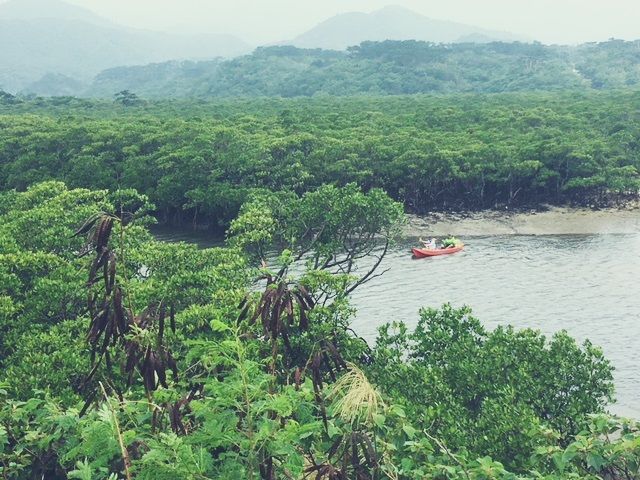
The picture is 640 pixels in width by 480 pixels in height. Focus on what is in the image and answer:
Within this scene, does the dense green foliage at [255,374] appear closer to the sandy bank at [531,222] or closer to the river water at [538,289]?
the river water at [538,289]

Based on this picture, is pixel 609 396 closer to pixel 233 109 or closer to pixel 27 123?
pixel 27 123

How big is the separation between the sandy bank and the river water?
149cm

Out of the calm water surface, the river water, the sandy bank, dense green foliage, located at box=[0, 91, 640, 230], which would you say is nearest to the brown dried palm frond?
the river water

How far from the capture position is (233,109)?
97.6 metres

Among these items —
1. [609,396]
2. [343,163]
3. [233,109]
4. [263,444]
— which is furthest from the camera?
[233,109]

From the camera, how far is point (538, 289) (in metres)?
32.7

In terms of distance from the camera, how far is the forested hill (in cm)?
14312

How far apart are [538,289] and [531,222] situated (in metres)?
15.1

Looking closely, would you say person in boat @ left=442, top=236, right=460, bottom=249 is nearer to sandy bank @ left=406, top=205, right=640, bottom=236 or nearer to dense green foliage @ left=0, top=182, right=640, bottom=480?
sandy bank @ left=406, top=205, right=640, bottom=236

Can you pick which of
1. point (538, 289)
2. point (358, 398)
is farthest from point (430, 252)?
point (358, 398)

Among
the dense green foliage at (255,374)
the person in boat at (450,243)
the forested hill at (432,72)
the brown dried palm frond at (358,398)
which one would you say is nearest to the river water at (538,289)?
the person in boat at (450,243)

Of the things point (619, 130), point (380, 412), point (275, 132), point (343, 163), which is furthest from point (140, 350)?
point (619, 130)

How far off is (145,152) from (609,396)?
46282 millimetres

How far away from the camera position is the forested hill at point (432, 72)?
143m
